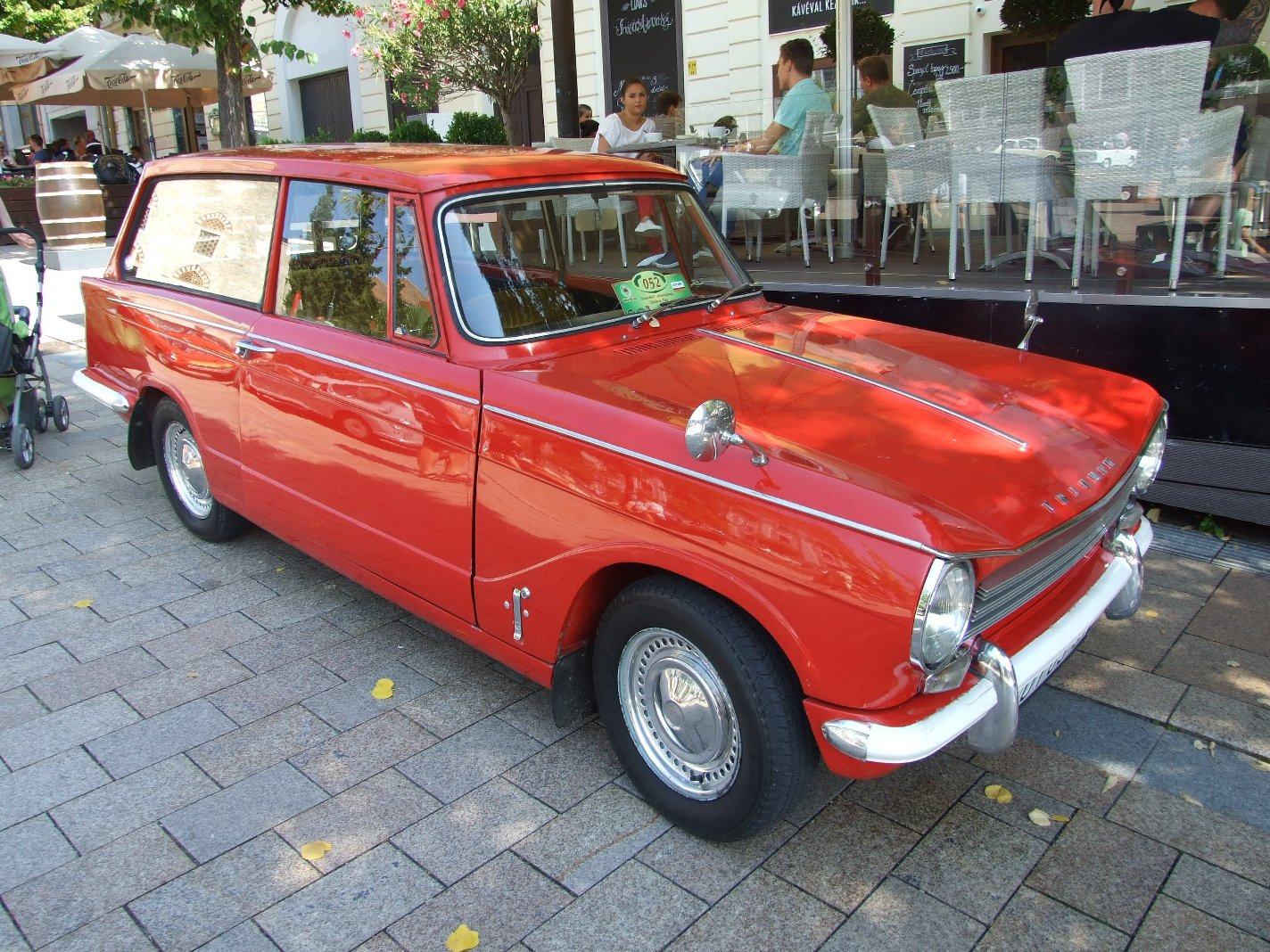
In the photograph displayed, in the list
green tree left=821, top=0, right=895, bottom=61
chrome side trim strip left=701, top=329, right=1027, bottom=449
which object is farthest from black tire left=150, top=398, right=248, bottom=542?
green tree left=821, top=0, right=895, bottom=61

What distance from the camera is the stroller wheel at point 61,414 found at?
685 cm

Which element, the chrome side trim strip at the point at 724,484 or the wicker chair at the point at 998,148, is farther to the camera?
the wicker chair at the point at 998,148

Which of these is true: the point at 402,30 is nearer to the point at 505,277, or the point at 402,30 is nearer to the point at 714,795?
the point at 505,277

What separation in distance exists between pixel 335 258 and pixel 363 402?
62 cm

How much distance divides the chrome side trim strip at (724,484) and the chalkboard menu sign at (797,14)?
11.7m

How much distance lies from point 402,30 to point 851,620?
13.3m

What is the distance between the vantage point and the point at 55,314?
11.2 meters

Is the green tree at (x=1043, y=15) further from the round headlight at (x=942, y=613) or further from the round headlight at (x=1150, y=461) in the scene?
the round headlight at (x=942, y=613)

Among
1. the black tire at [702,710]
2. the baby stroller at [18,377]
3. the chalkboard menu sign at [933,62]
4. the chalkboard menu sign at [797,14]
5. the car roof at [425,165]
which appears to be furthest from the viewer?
the chalkboard menu sign at [797,14]

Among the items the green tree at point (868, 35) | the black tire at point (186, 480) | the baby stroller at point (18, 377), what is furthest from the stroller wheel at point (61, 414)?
the green tree at point (868, 35)

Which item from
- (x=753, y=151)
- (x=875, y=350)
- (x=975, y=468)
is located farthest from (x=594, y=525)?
(x=753, y=151)

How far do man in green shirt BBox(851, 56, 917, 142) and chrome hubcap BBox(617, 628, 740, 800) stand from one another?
5192mm

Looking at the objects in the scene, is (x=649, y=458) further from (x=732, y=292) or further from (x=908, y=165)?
(x=908, y=165)

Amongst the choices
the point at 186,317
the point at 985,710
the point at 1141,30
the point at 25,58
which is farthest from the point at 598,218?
the point at 25,58
